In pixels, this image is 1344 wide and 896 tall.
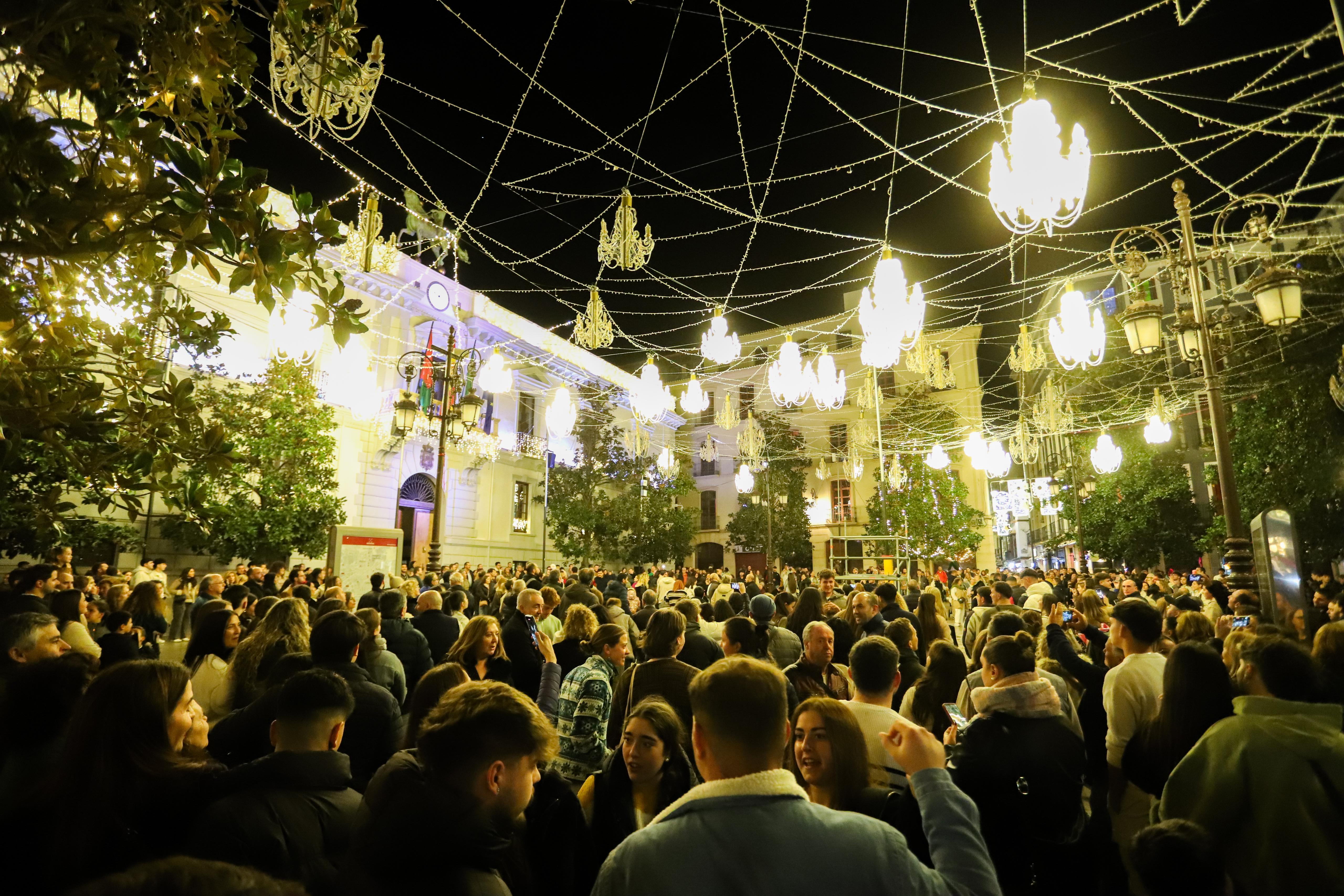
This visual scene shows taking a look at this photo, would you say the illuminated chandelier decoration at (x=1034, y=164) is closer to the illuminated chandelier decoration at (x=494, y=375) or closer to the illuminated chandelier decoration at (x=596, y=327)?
A: the illuminated chandelier decoration at (x=596, y=327)

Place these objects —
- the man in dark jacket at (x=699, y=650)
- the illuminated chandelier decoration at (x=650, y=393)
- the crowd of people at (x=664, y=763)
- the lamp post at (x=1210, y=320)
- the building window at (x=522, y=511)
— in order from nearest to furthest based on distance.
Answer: the crowd of people at (x=664, y=763), the man in dark jacket at (x=699, y=650), the lamp post at (x=1210, y=320), the illuminated chandelier decoration at (x=650, y=393), the building window at (x=522, y=511)

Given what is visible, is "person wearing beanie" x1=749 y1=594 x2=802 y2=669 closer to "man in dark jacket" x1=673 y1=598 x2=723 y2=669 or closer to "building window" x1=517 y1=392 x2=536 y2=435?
"man in dark jacket" x1=673 y1=598 x2=723 y2=669

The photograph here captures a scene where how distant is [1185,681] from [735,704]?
288 centimetres

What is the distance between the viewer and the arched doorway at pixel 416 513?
2328cm

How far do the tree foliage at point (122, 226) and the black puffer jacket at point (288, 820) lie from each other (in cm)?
108

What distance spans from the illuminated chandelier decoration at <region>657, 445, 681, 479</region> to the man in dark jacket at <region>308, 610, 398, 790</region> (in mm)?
18707

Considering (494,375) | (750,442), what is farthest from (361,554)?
(750,442)

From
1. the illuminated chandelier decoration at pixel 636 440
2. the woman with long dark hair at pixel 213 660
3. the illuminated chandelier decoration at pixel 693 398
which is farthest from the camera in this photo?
the illuminated chandelier decoration at pixel 636 440

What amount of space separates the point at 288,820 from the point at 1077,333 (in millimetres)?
9364

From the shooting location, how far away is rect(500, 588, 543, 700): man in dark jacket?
17.9 ft

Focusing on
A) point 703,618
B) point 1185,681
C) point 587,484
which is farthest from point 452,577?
point 587,484

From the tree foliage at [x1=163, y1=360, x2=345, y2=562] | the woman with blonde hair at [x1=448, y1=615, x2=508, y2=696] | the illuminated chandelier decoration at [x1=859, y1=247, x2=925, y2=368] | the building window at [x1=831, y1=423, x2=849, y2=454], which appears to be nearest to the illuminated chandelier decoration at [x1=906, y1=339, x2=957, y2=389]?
the illuminated chandelier decoration at [x1=859, y1=247, x2=925, y2=368]

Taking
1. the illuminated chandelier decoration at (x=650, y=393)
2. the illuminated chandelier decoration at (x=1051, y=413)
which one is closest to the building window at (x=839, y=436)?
the illuminated chandelier decoration at (x=1051, y=413)

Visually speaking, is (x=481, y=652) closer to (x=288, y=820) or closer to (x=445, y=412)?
(x=288, y=820)
